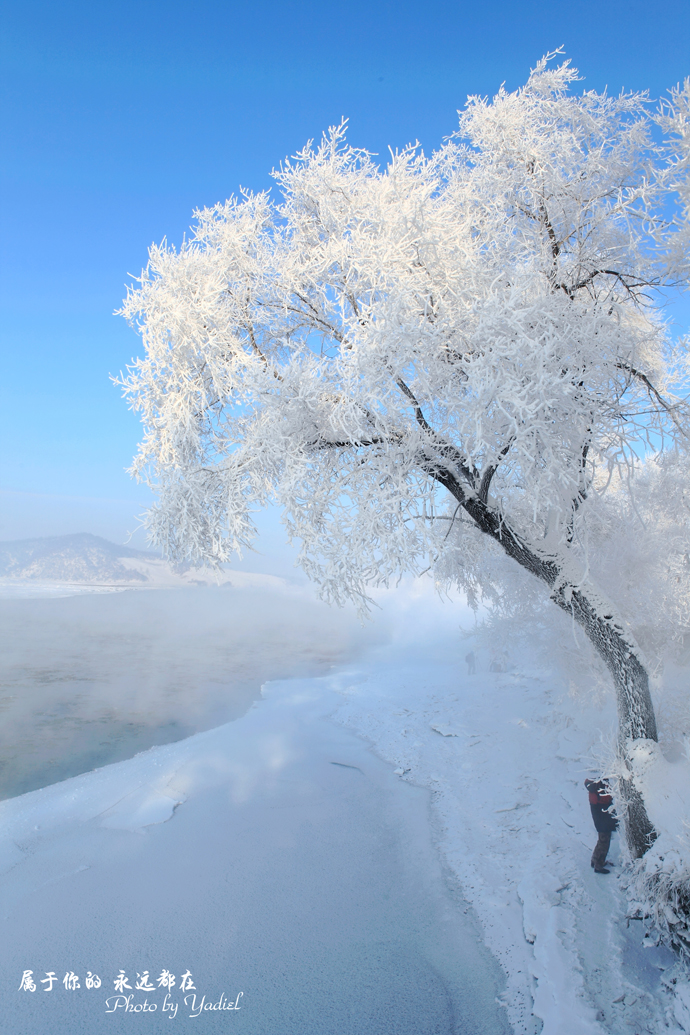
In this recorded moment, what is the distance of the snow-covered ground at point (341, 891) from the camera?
3.91 m

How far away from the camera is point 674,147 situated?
5219 millimetres

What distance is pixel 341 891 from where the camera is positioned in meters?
5.36

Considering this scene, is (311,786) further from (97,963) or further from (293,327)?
(293,327)

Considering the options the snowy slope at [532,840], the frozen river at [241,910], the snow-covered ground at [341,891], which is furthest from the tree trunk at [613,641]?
the frozen river at [241,910]

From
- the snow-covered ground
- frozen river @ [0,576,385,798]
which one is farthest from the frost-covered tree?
frozen river @ [0,576,385,798]

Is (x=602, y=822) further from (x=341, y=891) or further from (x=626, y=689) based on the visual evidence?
(x=341, y=891)

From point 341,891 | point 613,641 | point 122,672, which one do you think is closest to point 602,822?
point 613,641

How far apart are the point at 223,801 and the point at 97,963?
10.6 feet

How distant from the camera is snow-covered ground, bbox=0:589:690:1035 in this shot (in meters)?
3.91

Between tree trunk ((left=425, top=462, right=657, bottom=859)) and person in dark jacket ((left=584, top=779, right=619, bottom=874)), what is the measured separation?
399 millimetres

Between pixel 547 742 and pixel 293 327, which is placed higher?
pixel 293 327

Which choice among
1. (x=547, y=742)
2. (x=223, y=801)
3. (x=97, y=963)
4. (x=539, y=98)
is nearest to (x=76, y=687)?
(x=223, y=801)

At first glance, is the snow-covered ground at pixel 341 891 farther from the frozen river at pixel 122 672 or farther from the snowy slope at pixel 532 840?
the frozen river at pixel 122 672

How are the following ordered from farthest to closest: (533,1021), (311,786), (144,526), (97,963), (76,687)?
(76,687) < (311,786) < (144,526) < (97,963) < (533,1021)
